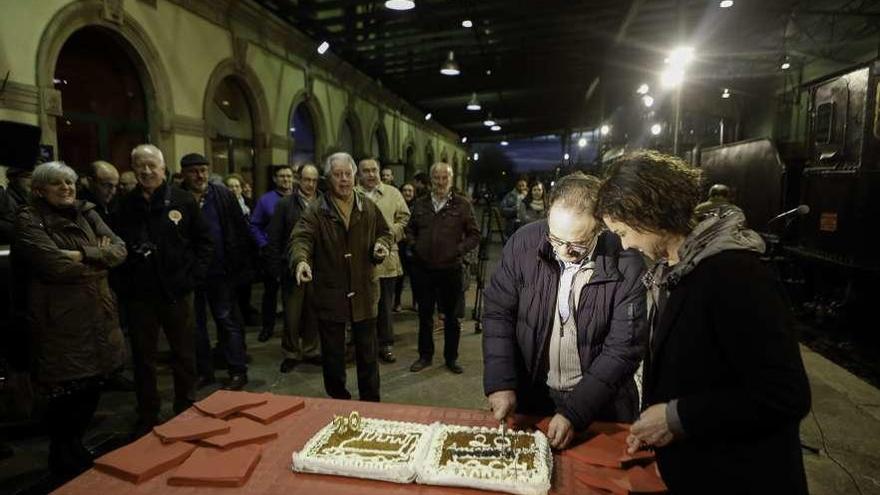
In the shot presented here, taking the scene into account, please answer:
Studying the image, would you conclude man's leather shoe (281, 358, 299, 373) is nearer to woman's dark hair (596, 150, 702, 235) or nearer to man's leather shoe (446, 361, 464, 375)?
man's leather shoe (446, 361, 464, 375)

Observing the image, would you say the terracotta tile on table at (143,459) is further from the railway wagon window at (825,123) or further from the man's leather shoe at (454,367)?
the railway wagon window at (825,123)

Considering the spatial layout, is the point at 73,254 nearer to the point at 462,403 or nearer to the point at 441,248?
the point at 441,248

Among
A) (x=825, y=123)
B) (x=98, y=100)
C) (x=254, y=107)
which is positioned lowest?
(x=825, y=123)

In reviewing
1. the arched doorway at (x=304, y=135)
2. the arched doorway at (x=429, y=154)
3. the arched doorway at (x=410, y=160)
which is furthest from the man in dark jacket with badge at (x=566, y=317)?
the arched doorway at (x=429, y=154)

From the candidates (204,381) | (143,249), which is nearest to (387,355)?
(204,381)

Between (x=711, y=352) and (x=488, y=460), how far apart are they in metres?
0.81

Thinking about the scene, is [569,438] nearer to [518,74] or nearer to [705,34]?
[518,74]

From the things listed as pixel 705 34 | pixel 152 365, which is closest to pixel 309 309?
Answer: pixel 152 365

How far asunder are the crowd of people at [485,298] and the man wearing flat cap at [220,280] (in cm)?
2

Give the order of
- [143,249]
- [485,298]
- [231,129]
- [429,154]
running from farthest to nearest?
[429,154] < [231,129] < [143,249] < [485,298]

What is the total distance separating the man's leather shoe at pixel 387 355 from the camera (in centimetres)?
537

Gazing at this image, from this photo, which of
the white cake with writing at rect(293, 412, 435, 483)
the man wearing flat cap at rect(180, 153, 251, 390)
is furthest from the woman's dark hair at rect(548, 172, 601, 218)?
the man wearing flat cap at rect(180, 153, 251, 390)

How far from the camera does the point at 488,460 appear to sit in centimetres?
170

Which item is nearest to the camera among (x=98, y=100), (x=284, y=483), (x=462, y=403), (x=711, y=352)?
(x=711, y=352)
